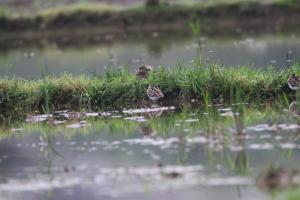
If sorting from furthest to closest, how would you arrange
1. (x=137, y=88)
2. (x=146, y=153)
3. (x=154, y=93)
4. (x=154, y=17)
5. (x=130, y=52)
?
1. (x=154, y=17)
2. (x=130, y=52)
3. (x=137, y=88)
4. (x=154, y=93)
5. (x=146, y=153)

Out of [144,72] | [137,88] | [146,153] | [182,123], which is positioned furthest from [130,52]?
[146,153]

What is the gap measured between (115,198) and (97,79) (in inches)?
193

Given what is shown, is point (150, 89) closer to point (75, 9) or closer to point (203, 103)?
point (203, 103)

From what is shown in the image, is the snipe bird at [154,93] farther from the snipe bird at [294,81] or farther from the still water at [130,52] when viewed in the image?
the still water at [130,52]

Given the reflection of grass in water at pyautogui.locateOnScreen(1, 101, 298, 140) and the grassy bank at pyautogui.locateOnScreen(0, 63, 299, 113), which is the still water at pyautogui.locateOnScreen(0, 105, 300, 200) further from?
the grassy bank at pyautogui.locateOnScreen(0, 63, 299, 113)

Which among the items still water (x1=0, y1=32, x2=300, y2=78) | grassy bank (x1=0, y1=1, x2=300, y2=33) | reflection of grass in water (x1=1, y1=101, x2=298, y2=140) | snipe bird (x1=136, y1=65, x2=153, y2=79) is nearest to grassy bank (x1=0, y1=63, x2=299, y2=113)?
snipe bird (x1=136, y1=65, x2=153, y2=79)

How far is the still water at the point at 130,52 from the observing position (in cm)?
1850

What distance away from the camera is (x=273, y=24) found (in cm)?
2512

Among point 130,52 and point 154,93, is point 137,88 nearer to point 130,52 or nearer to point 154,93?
point 154,93

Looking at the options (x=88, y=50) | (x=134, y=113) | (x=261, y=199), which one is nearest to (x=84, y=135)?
(x=134, y=113)

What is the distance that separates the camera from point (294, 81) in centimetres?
1101

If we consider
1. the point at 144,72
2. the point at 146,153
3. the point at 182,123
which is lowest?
the point at 146,153

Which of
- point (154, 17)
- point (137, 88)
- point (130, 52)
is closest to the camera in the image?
point (137, 88)

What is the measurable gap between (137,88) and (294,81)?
217 cm
